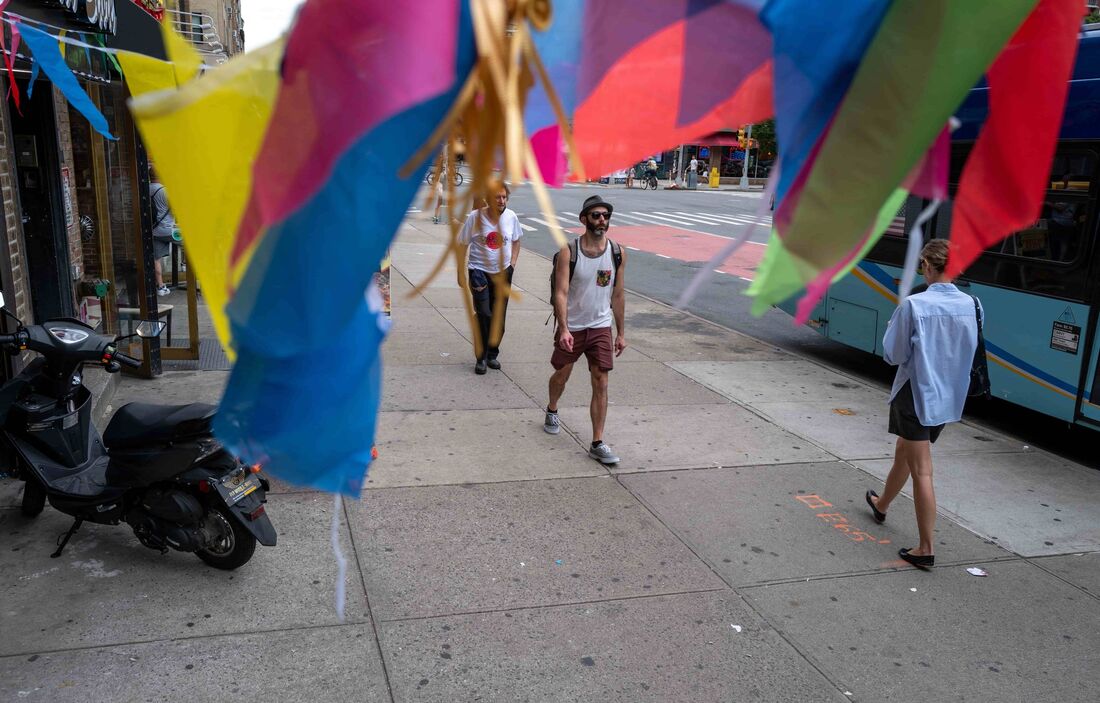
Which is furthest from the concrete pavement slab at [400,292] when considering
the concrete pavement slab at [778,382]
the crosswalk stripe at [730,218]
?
the crosswalk stripe at [730,218]

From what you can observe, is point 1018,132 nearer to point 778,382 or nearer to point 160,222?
point 778,382

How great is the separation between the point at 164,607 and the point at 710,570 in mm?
2804

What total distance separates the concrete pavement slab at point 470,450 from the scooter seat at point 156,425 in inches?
63.3

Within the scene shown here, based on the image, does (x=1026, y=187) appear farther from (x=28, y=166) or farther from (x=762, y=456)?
(x=28, y=166)

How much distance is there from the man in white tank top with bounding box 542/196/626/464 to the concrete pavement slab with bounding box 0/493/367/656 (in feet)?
7.04

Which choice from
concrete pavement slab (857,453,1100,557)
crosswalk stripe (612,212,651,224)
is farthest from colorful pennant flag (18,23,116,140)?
crosswalk stripe (612,212,651,224)

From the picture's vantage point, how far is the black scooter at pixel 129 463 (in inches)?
168

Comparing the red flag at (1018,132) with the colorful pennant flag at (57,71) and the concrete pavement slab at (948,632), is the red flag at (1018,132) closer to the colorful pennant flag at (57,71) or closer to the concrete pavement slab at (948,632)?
the concrete pavement slab at (948,632)

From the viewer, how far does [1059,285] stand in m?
7.20

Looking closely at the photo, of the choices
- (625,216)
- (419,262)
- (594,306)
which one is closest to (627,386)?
(594,306)

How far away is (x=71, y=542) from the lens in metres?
4.70

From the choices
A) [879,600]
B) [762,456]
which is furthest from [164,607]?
[762,456]

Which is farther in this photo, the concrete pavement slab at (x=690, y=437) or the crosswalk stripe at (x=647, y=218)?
the crosswalk stripe at (x=647, y=218)

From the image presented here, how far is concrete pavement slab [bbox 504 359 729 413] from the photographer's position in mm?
8117
